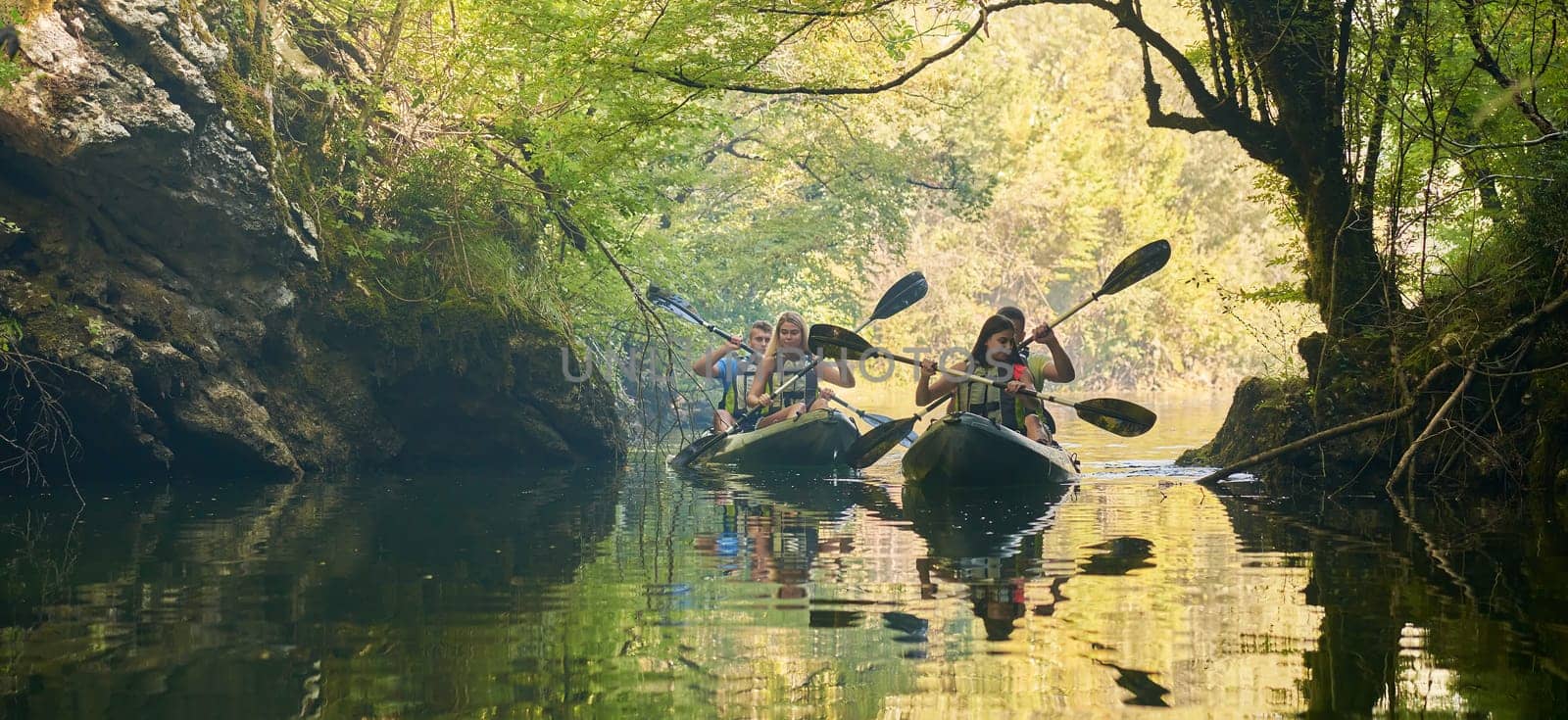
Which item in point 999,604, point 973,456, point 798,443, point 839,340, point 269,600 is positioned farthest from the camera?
point 798,443

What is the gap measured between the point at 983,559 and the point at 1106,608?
1630 mm

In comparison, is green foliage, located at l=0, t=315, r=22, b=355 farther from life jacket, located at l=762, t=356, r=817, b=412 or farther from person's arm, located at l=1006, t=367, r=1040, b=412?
person's arm, located at l=1006, t=367, r=1040, b=412

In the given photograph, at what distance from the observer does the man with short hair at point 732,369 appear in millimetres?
16297

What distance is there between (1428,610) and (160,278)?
991 cm

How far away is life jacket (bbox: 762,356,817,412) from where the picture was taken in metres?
15.2

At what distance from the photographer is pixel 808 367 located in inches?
587

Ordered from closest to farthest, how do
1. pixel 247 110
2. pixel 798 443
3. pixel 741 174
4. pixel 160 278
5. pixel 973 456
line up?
pixel 973 456 → pixel 160 278 → pixel 247 110 → pixel 798 443 → pixel 741 174

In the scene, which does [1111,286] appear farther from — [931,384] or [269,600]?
[269,600]

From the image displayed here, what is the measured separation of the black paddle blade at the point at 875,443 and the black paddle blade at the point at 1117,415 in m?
1.60

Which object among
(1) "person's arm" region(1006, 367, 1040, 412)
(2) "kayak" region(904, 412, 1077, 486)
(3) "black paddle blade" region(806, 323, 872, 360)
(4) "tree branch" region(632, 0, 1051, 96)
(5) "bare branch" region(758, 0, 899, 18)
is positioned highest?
(5) "bare branch" region(758, 0, 899, 18)

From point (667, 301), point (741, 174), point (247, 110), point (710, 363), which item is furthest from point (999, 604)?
point (741, 174)

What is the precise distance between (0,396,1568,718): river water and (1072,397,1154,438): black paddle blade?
299cm

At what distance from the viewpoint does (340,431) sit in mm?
13617

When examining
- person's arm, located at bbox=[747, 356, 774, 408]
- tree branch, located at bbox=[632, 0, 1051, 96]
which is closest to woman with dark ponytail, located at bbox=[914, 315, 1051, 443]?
tree branch, located at bbox=[632, 0, 1051, 96]
